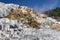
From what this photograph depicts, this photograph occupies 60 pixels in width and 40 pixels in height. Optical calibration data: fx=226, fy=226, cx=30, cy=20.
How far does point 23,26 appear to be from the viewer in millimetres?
7129

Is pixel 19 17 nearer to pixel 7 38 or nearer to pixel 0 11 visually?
pixel 0 11

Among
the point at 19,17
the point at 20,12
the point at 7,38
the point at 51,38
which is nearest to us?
the point at 7,38

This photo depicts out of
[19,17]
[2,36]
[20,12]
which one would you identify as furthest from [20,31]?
[20,12]

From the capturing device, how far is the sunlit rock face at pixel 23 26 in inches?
240

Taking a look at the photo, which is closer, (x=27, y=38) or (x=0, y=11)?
(x=27, y=38)

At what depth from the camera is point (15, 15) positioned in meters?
8.49

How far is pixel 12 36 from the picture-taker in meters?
5.96

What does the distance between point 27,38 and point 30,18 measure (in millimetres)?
2400

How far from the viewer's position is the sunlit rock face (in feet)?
20.0

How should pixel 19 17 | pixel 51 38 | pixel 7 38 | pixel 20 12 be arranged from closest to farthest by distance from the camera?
pixel 7 38
pixel 51 38
pixel 19 17
pixel 20 12

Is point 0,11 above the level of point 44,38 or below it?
above

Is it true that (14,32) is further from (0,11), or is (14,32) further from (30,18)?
(0,11)

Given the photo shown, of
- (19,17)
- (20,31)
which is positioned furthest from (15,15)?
(20,31)

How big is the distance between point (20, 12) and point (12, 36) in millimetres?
2948
